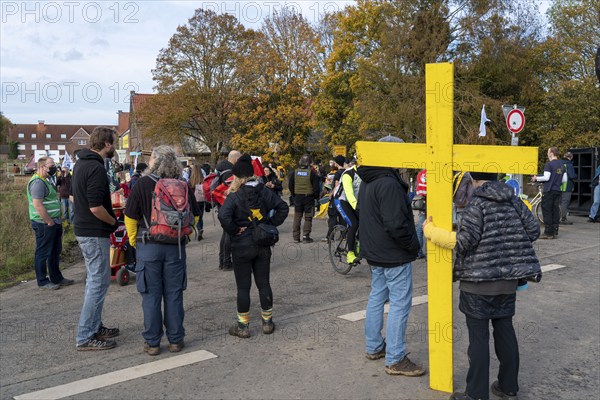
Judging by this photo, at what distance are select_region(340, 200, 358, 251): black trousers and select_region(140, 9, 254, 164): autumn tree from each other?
112 ft

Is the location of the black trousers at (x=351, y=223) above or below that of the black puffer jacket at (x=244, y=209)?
below

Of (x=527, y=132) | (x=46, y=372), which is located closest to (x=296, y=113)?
(x=527, y=132)

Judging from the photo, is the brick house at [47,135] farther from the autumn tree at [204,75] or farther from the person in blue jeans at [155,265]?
the person in blue jeans at [155,265]

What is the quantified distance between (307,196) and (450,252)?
845 cm

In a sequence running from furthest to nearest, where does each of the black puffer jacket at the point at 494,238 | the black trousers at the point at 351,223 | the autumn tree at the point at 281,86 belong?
the autumn tree at the point at 281,86, the black trousers at the point at 351,223, the black puffer jacket at the point at 494,238

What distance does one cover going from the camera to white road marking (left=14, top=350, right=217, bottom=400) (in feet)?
14.0

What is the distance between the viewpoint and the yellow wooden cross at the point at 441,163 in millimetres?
3768

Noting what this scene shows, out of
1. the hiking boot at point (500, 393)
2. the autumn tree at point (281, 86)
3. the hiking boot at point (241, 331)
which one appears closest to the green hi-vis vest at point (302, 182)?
the hiking boot at point (241, 331)

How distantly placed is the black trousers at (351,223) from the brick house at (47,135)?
12877 cm

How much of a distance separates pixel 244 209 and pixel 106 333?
1.88m

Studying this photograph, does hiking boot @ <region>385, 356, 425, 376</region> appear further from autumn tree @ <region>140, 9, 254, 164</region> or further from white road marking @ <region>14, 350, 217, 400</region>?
autumn tree @ <region>140, 9, 254, 164</region>

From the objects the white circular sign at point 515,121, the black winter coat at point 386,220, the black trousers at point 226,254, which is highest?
the white circular sign at point 515,121

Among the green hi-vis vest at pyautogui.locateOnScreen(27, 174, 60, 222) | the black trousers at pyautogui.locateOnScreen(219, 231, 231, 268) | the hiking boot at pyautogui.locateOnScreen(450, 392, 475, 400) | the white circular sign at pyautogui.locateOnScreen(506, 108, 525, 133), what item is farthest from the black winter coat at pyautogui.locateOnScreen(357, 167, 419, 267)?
the white circular sign at pyautogui.locateOnScreen(506, 108, 525, 133)

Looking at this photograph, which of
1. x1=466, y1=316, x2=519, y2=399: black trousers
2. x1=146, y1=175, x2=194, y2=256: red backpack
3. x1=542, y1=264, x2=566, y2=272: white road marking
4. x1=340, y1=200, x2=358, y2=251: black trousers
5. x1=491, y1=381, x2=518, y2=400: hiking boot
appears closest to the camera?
x1=466, y1=316, x2=519, y2=399: black trousers
